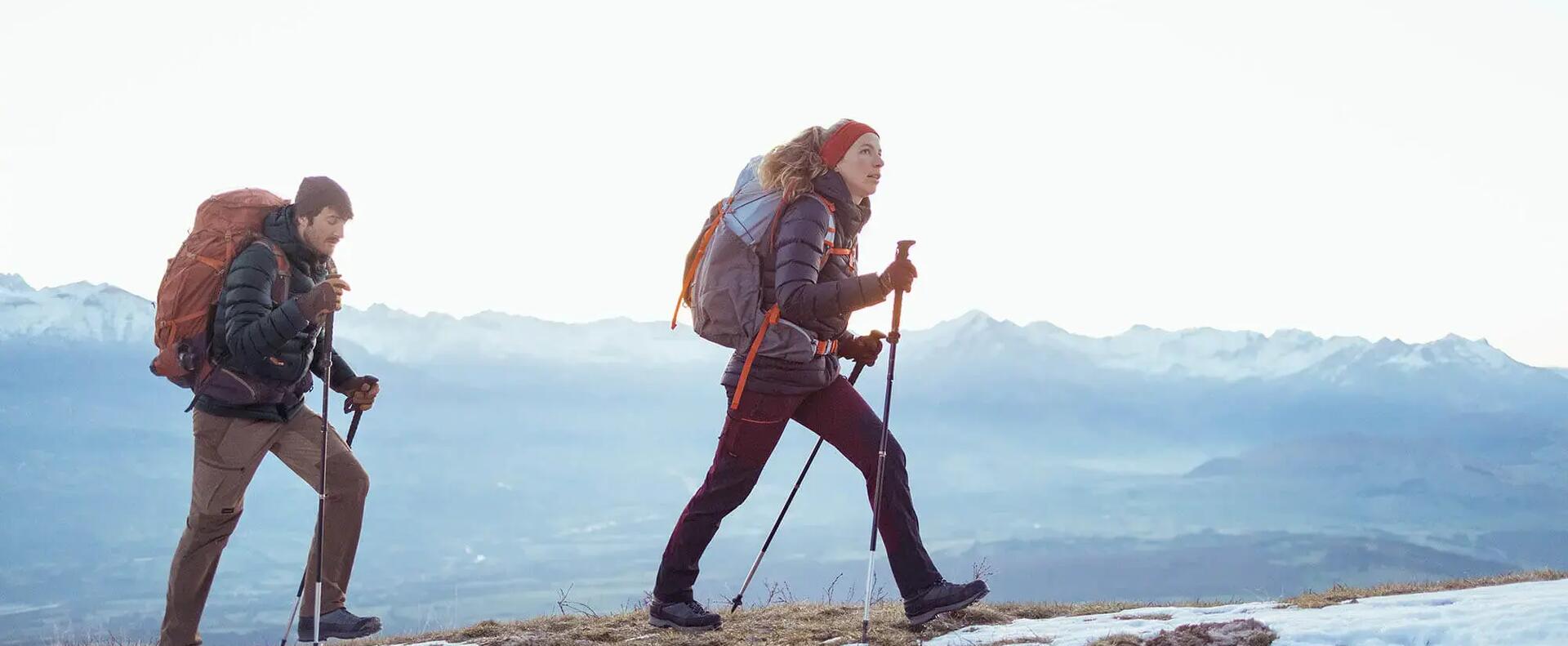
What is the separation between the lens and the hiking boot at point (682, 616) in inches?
291

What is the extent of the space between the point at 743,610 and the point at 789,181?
326 centimetres

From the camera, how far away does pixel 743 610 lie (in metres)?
8.57

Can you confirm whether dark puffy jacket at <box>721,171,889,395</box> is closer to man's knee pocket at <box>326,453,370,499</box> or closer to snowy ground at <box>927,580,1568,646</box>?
snowy ground at <box>927,580,1568,646</box>

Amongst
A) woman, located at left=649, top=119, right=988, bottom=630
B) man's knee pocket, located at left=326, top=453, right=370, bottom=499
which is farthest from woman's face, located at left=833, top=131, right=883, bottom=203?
man's knee pocket, located at left=326, top=453, right=370, bottom=499

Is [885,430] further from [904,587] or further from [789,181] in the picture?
[789,181]

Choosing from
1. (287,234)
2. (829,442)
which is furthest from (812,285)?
(287,234)

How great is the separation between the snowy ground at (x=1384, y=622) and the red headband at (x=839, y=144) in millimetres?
2696

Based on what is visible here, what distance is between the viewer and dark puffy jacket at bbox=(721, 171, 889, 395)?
6.46m

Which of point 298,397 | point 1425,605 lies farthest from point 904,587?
point 298,397

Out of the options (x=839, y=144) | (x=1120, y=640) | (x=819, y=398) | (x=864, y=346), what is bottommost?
(x=1120, y=640)

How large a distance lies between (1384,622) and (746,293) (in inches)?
141

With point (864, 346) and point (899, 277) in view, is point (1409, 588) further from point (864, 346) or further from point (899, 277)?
point (899, 277)

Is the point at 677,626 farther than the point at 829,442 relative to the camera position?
Yes

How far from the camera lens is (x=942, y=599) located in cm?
693
